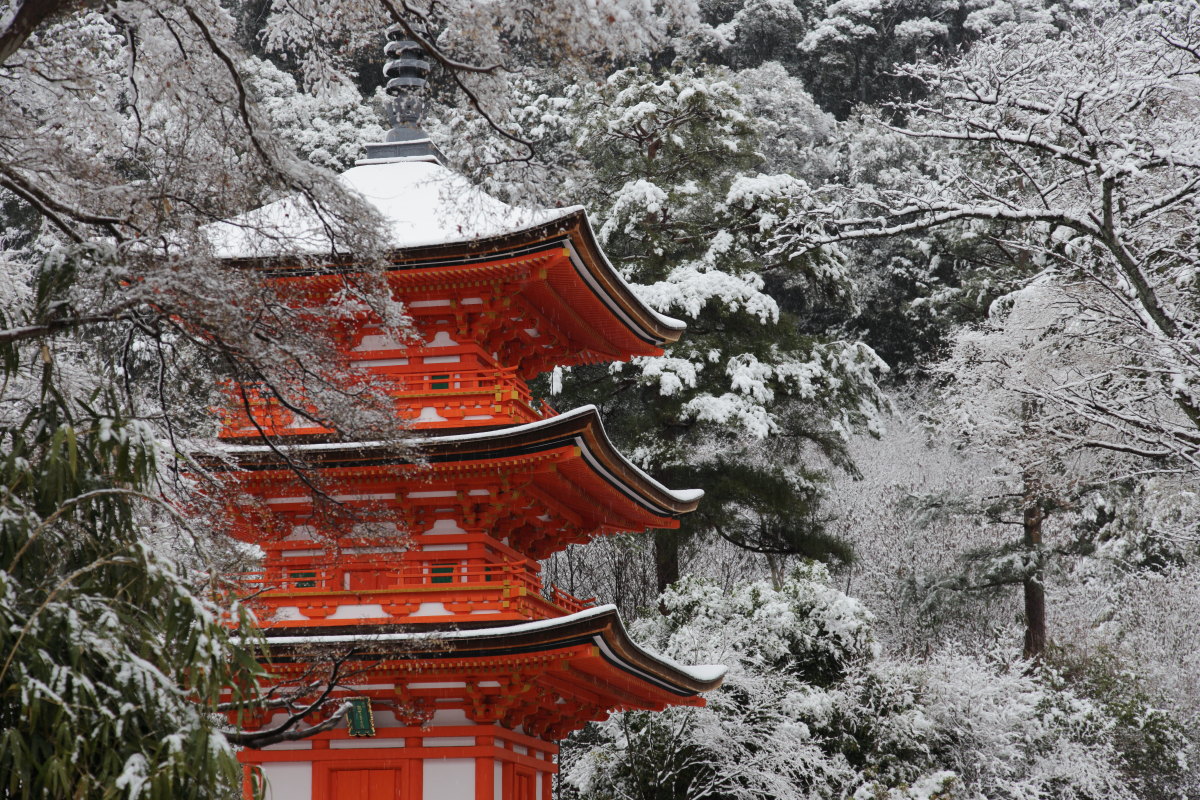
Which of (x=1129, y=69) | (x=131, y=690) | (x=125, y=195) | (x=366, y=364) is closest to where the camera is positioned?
(x=131, y=690)

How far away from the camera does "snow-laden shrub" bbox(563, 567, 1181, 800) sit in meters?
17.6

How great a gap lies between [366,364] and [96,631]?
7.83m

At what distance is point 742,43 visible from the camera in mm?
41094

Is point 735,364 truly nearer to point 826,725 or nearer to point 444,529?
point 826,725

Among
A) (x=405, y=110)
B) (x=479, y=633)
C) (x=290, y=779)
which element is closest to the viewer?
(x=479, y=633)

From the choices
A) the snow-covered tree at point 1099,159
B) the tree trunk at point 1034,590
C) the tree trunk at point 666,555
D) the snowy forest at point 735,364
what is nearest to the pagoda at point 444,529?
the snowy forest at point 735,364

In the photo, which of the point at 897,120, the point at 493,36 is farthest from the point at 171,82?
the point at 897,120

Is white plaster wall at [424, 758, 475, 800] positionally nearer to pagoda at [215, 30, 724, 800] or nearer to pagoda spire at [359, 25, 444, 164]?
pagoda at [215, 30, 724, 800]

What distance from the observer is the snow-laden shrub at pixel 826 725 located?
17625 millimetres

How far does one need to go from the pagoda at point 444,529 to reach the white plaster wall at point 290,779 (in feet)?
0.06

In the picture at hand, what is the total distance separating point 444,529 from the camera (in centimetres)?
1243

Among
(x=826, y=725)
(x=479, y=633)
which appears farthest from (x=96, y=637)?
(x=826, y=725)

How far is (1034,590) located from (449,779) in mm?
15398

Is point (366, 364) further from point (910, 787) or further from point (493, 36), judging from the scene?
point (910, 787)
